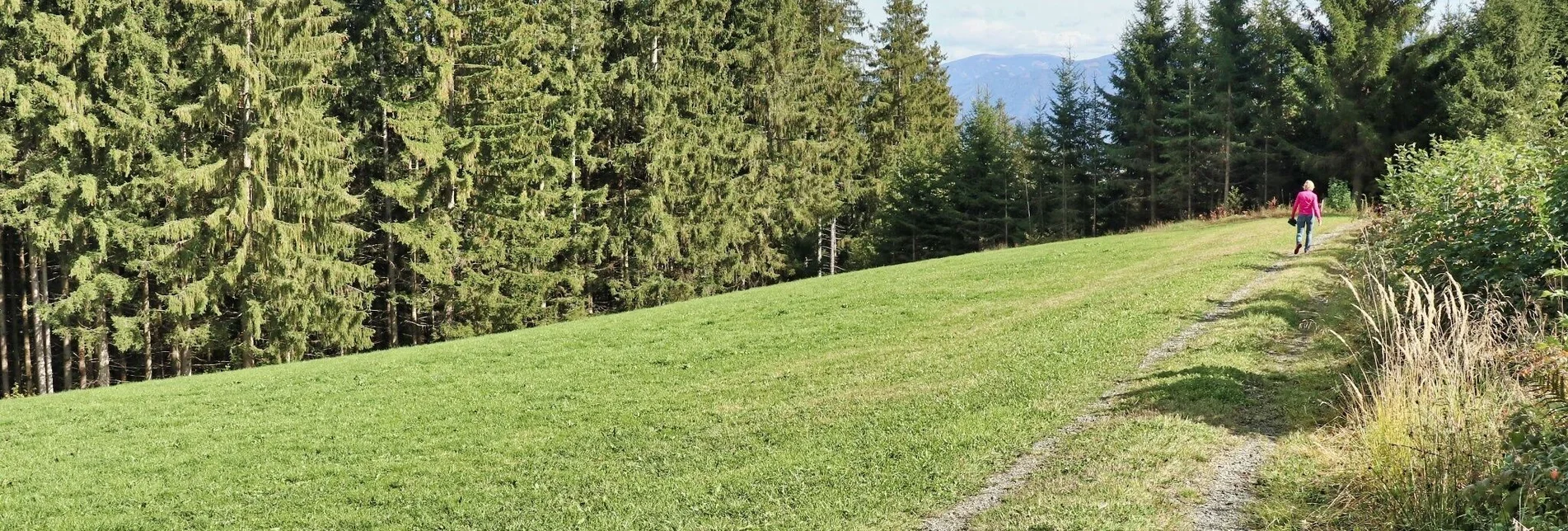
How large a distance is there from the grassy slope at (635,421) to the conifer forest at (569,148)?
6744 mm

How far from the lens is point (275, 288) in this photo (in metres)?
21.4

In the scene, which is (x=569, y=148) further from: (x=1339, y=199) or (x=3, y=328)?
(x=1339, y=199)

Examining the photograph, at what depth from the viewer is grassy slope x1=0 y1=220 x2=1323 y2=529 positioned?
689cm

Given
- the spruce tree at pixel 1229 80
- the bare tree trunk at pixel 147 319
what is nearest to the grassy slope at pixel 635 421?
the bare tree trunk at pixel 147 319

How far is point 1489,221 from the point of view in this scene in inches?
308

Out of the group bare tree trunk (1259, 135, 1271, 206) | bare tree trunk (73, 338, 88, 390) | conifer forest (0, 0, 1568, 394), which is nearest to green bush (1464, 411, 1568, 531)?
conifer forest (0, 0, 1568, 394)

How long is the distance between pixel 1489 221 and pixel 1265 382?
254cm

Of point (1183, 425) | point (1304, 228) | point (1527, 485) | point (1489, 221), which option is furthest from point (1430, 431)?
point (1304, 228)

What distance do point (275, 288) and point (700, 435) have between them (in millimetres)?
→ 17632

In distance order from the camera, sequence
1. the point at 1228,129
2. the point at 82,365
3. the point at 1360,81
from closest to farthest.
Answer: the point at 82,365 → the point at 1360,81 → the point at 1228,129

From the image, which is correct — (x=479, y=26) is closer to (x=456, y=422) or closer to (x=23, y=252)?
(x=23, y=252)

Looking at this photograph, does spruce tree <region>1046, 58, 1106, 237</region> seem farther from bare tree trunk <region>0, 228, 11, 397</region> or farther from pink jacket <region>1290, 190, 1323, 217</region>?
bare tree trunk <region>0, 228, 11, 397</region>

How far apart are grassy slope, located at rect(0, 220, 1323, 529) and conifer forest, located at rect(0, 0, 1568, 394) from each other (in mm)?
6744

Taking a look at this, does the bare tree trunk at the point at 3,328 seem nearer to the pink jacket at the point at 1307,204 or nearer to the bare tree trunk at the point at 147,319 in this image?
the bare tree trunk at the point at 147,319
